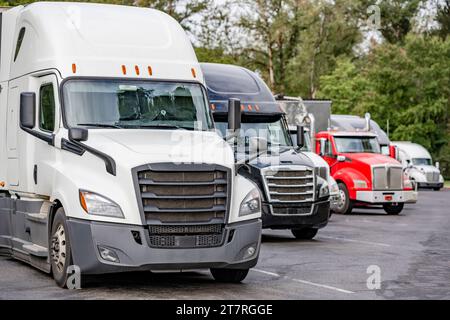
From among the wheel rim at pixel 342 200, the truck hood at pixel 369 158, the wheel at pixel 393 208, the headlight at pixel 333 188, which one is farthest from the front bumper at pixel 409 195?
the headlight at pixel 333 188

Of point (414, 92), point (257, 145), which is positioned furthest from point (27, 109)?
point (414, 92)

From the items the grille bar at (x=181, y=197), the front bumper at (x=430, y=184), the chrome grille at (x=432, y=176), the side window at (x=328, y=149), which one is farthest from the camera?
the front bumper at (x=430, y=184)

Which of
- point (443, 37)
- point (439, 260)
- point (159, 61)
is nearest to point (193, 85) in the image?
point (159, 61)

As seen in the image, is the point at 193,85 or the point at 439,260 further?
the point at 439,260

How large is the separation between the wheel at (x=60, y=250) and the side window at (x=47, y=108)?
1276 mm

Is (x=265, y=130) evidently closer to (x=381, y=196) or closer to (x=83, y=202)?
(x=83, y=202)

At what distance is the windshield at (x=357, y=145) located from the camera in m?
30.8

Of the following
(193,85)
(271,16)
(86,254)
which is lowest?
(86,254)

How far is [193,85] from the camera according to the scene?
13453mm

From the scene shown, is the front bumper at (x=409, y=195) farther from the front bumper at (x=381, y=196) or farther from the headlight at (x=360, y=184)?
the headlight at (x=360, y=184)

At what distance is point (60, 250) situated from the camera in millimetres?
12219

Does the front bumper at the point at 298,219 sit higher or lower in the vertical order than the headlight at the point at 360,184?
higher

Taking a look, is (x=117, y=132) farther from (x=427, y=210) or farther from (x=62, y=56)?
(x=427, y=210)

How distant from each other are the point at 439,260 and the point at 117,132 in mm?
6760
